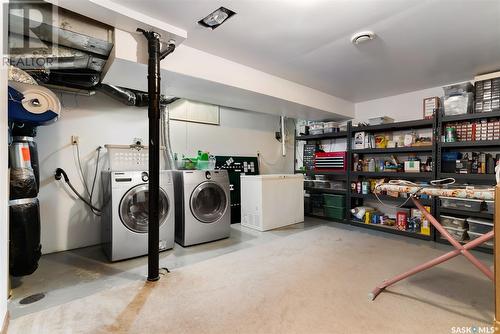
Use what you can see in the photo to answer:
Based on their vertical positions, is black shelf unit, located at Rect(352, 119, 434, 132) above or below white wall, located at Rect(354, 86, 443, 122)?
below

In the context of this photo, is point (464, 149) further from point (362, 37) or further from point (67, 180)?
point (67, 180)

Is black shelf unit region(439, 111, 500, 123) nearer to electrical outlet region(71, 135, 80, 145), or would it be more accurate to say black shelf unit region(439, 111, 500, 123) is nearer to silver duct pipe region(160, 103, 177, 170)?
silver duct pipe region(160, 103, 177, 170)

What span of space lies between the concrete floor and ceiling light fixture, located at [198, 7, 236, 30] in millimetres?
2281

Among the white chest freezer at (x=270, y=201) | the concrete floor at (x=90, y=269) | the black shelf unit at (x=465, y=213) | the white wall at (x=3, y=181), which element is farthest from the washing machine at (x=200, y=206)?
the black shelf unit at (x=465, y=213)

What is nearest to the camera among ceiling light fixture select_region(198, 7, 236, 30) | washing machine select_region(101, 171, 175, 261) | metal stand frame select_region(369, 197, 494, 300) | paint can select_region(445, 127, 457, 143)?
metal stand frame select_region(369, 197, 494, 300)

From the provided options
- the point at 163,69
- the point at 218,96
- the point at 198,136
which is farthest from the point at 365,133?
the point at 163,69

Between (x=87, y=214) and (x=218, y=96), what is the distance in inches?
89.1

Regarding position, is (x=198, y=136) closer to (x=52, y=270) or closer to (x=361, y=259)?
(x=52, y=270)

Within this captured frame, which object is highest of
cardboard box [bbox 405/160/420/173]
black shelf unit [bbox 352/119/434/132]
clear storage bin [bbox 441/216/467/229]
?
black shelf unit [bbox 352/119/434/132]

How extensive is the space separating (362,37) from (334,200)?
2793mm

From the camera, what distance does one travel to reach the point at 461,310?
1.67m

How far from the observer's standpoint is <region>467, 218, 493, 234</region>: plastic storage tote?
2826mm

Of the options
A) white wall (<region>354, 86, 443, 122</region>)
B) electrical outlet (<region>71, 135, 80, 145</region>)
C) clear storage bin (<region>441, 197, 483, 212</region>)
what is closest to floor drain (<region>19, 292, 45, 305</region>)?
electrical outlet (<region>71, 135, 80, 145</region>)

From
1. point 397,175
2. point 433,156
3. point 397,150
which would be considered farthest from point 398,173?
point 433,156
